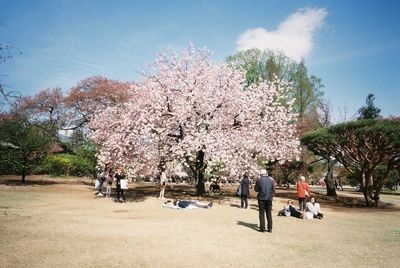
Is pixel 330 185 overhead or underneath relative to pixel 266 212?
overhead

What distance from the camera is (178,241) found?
→ 33.2 ft

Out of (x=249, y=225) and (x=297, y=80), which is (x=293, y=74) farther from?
(x=249, y=225)

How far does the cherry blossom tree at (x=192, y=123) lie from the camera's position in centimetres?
2214

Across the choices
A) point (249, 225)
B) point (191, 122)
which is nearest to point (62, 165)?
point (191, 122)

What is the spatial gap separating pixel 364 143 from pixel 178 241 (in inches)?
845

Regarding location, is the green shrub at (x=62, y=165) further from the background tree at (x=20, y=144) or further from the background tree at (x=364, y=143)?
the background tree at (x=364, y=143)

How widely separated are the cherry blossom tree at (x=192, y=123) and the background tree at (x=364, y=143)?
4.57 meters

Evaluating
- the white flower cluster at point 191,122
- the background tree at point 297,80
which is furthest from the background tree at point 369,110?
the white flower cluster at point 191,122

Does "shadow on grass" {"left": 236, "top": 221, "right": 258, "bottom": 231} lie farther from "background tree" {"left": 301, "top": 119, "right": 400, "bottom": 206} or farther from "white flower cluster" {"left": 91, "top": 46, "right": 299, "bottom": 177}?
"background tree" {"left": 301, "top": 119, "right": 400, "bottom": 206}

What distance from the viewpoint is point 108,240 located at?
9805 mm

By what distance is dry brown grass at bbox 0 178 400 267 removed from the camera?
8.07 meters

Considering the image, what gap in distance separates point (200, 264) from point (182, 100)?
51.5 ft

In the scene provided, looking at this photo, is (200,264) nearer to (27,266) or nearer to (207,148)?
(27,266)

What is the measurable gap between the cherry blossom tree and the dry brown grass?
23.7ft
